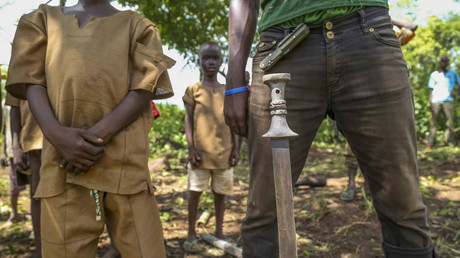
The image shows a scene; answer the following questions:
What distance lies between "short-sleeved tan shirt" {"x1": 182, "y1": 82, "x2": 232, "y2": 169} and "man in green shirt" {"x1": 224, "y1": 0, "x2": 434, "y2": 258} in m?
1.84

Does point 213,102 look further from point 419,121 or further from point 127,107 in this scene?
point 419,121

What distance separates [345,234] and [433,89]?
7.54 metres

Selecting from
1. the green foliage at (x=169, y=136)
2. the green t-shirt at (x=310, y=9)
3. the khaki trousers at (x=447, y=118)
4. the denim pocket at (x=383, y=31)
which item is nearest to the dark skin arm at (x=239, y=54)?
the green t-shirt at (x=310, y=9)

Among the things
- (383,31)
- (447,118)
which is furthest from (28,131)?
(447,118)

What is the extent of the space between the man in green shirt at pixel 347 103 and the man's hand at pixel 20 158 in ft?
7.42

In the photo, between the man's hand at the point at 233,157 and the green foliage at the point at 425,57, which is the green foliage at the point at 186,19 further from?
the green foliage at the point at 425,57

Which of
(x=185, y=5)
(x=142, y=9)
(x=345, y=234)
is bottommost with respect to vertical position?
(x=345, y=234)

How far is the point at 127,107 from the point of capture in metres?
1.71

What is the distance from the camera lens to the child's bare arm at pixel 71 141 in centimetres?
158

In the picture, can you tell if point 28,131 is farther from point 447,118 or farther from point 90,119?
point 447,118

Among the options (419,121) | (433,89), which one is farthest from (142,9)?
(419,121)

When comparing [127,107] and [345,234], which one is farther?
[345,234]

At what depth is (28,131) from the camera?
272 centimetres

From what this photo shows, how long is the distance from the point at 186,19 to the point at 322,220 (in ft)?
8.00
